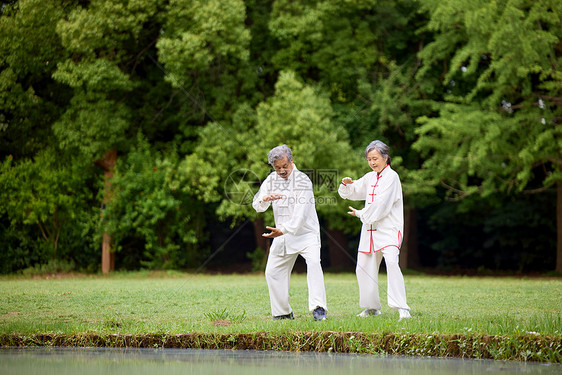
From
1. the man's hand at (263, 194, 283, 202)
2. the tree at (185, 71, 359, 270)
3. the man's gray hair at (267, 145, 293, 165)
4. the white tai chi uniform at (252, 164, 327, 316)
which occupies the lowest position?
the white tai chi uniform at (252, 164, 327, 316)

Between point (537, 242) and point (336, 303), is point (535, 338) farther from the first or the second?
point (537, 242)

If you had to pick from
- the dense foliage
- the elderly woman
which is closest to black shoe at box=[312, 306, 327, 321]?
the elderly woman

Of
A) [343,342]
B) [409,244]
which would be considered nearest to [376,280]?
[343,342]

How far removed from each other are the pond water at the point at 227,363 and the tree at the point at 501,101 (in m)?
13.1

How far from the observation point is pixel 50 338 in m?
6.94

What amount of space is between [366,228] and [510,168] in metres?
11.8

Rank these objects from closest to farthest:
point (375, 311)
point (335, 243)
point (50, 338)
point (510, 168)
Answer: point (50, 338) < point (375, 311) < point (510, 168) < point (335, 243)

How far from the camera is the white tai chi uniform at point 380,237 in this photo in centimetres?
814

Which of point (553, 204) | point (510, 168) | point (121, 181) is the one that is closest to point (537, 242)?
point (553, 204)

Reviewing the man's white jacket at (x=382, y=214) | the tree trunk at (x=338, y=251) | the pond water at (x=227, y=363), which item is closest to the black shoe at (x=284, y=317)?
the man's white jacket at (x=382, y=214)

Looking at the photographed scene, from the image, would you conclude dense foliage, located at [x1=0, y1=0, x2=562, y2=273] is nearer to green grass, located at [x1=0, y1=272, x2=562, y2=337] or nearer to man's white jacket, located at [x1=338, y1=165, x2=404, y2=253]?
green grass, located at [x1=0, y1=272, x2=562, y2=337]

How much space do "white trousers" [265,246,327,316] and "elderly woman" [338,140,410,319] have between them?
22.9 inches

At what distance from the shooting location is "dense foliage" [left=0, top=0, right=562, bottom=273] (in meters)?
18.8

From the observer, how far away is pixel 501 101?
19.9 metres
